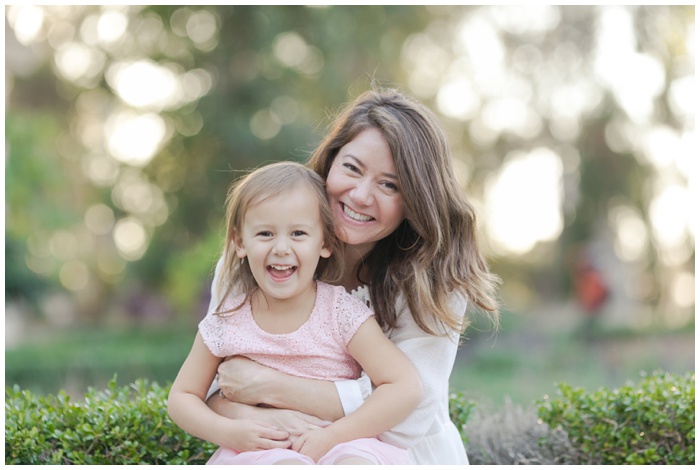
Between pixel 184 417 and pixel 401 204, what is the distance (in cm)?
111

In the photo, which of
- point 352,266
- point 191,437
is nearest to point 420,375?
point 352,266

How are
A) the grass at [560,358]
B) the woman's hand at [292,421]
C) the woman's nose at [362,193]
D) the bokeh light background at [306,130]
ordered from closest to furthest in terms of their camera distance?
the woman's hand at [292,421], the woman's nose at [362,193], the grass at [560,358], the bokeh light background at [306,130]

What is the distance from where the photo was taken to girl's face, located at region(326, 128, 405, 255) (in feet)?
10.5

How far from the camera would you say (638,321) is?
45.3 ft

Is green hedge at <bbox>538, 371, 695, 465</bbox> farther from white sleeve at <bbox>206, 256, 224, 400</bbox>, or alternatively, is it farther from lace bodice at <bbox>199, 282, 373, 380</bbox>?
white sleeve at <bbox>206, 256, 224, 400</bbox>

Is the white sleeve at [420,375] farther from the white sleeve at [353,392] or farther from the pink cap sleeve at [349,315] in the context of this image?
the pink cap sleeve at [349,315]

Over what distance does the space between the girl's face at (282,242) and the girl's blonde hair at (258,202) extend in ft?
0.13

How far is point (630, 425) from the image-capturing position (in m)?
4.10

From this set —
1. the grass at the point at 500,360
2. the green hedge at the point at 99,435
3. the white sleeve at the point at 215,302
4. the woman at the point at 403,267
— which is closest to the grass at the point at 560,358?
the grass at the point at 500,360

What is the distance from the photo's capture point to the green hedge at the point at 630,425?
406 cm

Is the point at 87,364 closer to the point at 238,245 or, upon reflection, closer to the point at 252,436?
the point at 238,245

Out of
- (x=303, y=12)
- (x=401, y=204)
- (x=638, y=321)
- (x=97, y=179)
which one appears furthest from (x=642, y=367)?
(x=97, y=179)

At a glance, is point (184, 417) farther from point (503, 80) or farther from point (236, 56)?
point (503, 80)

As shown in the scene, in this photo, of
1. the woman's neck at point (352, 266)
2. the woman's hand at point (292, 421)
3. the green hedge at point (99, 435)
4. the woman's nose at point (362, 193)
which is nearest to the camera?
the woman's hand at point (292, 421)
